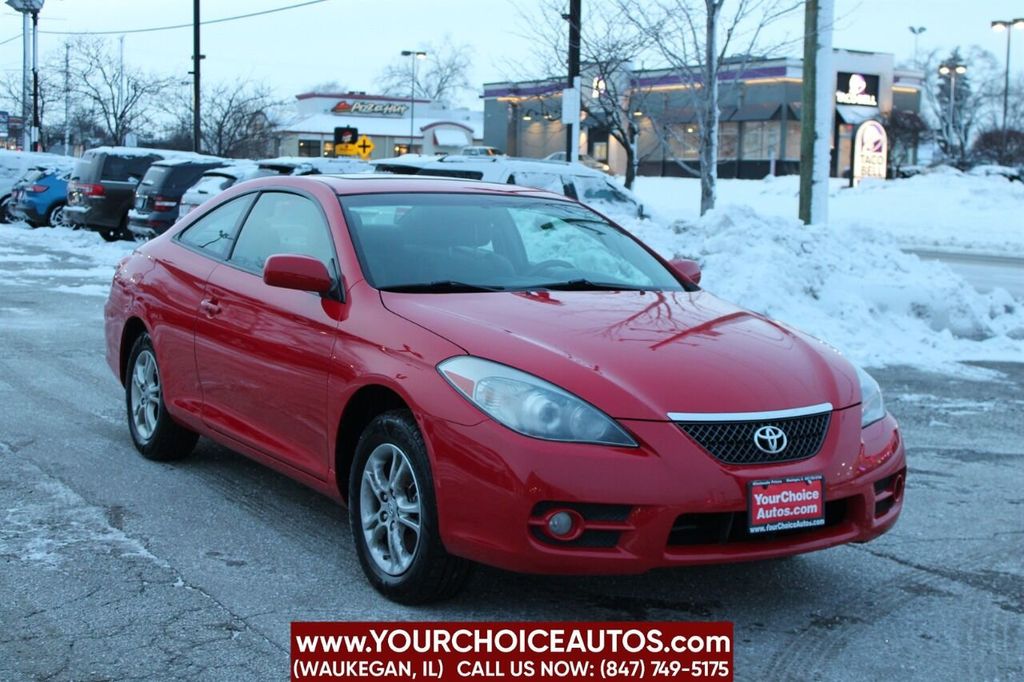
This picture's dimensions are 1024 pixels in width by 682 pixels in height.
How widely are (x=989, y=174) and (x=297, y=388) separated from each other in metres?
37.3

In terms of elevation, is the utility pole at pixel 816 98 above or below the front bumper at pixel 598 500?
above

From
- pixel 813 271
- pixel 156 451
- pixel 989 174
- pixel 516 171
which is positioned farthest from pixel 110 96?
pixel 156 451

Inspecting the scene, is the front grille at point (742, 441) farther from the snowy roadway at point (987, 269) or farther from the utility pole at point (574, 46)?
the utility pole at point (574, 46)

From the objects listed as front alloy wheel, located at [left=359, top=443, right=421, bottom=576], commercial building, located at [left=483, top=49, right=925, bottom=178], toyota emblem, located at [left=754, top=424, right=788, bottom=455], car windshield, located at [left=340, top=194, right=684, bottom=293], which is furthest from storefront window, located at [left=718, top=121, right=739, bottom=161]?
toyota emblem, located at [left=754, top=424, right=788, bottom=455]

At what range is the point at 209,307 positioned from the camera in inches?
234

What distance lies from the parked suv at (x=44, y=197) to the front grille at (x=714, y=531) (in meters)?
26.3

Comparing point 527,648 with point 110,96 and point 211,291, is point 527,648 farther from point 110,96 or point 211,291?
point 110,96

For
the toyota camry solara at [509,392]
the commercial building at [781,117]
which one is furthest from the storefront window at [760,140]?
the toyota camry solara at [509,392]

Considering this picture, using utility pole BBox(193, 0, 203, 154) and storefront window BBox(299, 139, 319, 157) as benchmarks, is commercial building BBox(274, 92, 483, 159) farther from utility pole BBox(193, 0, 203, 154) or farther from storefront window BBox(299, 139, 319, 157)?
utility pole BBox(193, 0, 203, 154)

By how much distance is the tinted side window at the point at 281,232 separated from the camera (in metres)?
5.48

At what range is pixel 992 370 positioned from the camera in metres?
10.4

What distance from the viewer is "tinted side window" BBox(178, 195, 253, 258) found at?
20.4ft

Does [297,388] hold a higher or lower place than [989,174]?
lower

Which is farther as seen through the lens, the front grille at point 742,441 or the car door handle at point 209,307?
the car door handle at point 209,307
